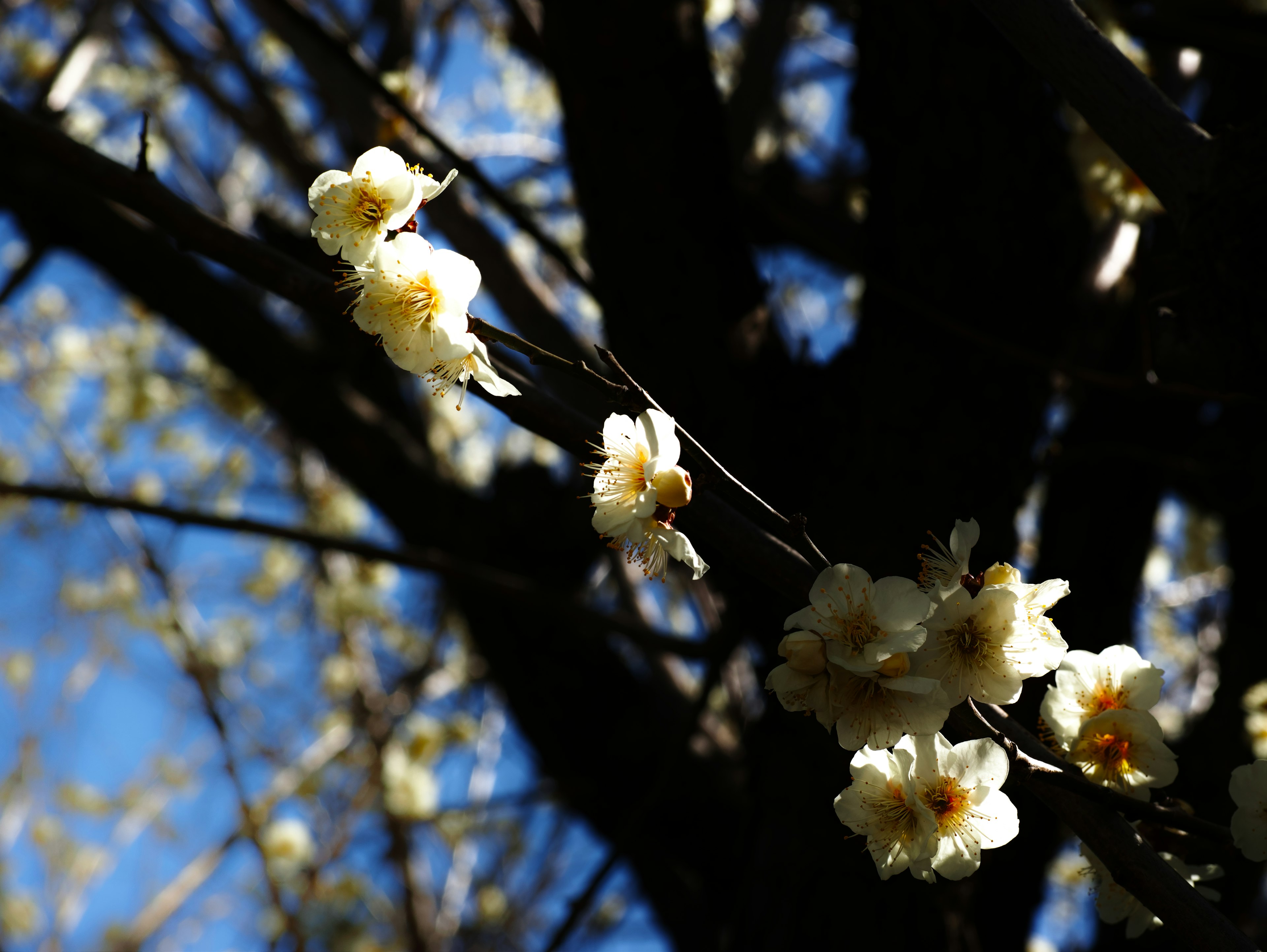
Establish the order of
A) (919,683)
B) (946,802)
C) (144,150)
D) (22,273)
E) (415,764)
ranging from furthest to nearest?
1. (415,764)
2. (22,273)
3. (144,150)
4. (946,802)
5. (919,683)

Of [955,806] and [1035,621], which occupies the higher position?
[1035,621]

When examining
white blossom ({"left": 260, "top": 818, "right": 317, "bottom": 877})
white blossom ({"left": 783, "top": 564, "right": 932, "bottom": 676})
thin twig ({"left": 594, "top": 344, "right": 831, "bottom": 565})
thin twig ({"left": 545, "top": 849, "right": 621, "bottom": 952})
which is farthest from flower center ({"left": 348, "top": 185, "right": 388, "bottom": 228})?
white blossom ({"left": 260, "top": 818, "right": 317, "bottom": 877})

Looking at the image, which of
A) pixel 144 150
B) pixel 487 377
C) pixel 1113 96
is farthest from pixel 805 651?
pixel 144 150

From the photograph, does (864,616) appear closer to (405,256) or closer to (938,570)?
(938,570)

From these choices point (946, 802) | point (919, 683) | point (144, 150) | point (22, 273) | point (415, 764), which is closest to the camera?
point (919, 683)

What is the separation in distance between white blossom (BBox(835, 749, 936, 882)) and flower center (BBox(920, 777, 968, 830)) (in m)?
0.02

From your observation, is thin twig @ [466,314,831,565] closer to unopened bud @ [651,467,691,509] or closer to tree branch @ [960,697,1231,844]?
unopened bud @ [651,467,691,509]

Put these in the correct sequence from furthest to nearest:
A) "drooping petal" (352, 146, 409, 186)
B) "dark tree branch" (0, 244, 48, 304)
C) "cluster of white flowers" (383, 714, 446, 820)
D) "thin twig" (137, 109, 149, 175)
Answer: "cluster of white flowers" (383, 714, 446, 820) → "dark tree branch" (0, 244, 48, 304) → "thin twig" (137, 109, 149, 175) → "drooping petal" (352, 146, 409, 186)

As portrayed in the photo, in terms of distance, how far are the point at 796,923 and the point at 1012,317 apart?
1170 mm

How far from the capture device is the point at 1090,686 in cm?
96

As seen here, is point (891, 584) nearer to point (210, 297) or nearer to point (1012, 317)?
point (1012, 317)

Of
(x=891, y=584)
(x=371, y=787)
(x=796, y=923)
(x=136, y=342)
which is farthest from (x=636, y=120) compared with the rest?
(x=136, y=342)

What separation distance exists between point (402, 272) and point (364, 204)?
0.48 ft

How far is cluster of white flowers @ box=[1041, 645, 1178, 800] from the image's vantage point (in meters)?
0.91
